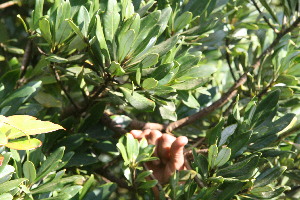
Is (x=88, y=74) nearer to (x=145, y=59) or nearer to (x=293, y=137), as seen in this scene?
(x=145, y=59)

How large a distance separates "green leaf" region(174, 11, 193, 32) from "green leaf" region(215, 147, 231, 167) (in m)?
0.44

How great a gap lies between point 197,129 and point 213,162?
1.85ft

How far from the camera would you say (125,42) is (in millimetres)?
1377

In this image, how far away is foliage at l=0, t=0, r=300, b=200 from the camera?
55.5 inches

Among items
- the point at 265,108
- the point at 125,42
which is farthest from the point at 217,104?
the point at 125,42

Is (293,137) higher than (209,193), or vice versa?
(209,193)

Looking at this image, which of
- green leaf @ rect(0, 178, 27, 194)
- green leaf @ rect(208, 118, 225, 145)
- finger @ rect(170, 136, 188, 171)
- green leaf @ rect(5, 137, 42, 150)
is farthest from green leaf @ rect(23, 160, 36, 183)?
green leaf @ rect(208, 118, 225, 145)

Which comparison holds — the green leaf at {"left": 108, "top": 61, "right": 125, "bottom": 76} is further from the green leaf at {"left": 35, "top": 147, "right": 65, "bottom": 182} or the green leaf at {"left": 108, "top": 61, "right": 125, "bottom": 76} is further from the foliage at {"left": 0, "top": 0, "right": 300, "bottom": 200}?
the green leaf at {"left": 35, "top": 147, "right": 65, "bottom": 182}

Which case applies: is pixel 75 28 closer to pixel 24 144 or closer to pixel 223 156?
pixel 24 144

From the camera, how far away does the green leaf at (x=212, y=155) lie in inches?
56.9

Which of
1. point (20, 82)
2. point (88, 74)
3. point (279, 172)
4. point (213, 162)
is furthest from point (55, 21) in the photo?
point (279, 172)

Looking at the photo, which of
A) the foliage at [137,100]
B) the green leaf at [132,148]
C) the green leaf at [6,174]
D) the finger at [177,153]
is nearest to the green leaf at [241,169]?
the foliage at [137,100]

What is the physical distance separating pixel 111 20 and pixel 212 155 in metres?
0.46

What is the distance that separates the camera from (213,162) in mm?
1479
